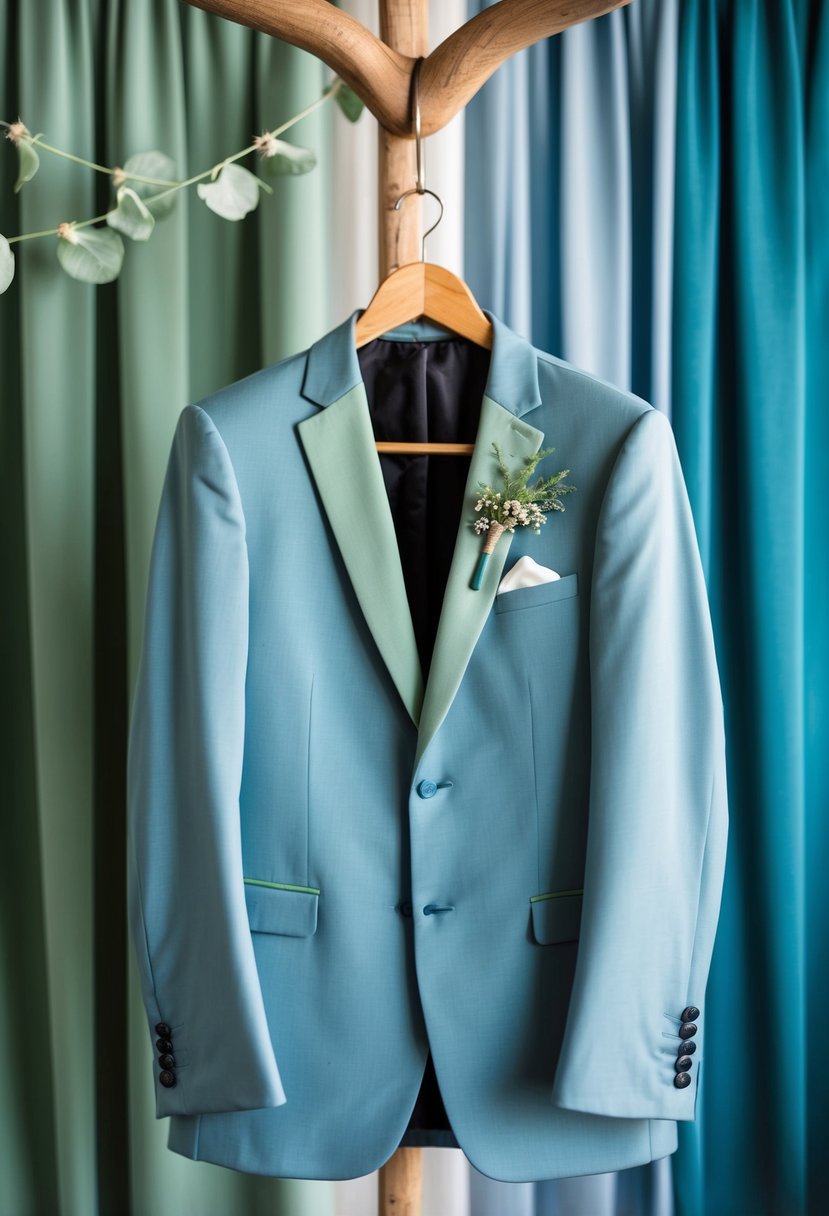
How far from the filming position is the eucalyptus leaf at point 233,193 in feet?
5.49

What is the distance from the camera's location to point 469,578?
1302mm

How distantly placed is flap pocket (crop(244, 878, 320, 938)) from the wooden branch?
3.48ft

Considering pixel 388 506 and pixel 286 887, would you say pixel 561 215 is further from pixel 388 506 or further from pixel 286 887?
pixel 286 887

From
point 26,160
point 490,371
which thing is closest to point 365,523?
point 490,371

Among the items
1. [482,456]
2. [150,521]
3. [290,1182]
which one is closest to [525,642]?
[482,456]

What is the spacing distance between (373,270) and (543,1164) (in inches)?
58.1

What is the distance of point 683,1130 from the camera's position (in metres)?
1.80

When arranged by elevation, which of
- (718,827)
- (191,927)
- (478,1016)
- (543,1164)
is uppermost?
(718,827)

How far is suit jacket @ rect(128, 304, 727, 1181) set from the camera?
4.13 feet

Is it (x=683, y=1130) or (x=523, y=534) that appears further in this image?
(x=683, y=1130)

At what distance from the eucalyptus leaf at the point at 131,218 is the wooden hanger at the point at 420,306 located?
1.71ft

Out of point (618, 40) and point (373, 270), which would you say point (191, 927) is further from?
point (618, 40)

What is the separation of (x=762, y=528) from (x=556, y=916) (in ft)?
2.73

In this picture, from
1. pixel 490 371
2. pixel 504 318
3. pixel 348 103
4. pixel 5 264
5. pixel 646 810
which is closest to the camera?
pixel 646 810
